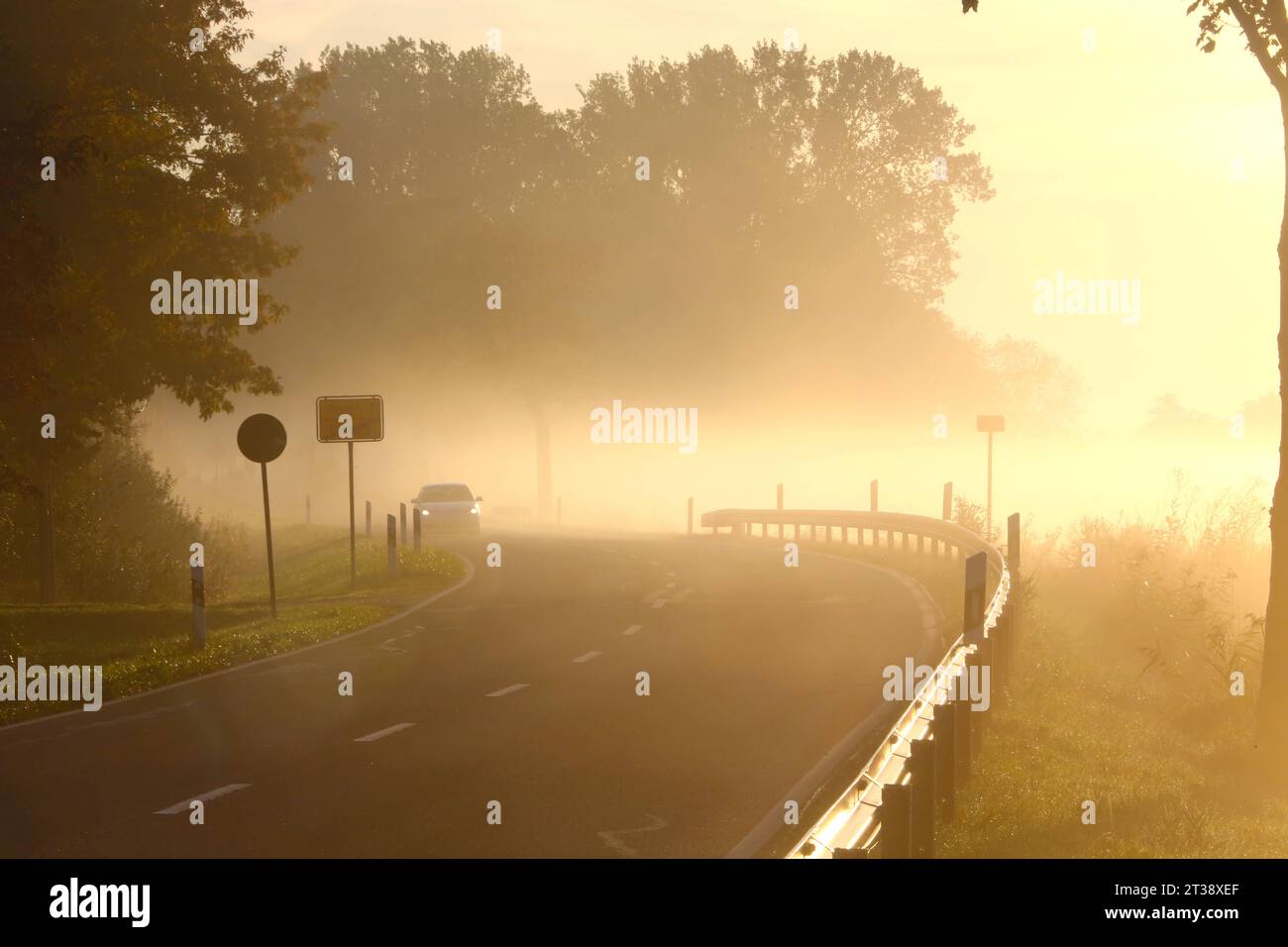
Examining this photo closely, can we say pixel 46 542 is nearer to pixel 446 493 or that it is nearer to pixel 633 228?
pixel 446 493

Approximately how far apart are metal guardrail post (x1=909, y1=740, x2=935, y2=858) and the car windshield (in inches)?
1532

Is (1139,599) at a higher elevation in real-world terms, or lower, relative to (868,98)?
lower

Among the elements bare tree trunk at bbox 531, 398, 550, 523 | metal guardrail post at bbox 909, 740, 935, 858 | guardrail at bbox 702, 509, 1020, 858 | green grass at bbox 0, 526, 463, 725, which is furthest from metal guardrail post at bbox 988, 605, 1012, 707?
bare tree trunk at bbox 531, 398, 550, 523

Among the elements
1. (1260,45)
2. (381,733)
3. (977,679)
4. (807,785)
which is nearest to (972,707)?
(977,679)

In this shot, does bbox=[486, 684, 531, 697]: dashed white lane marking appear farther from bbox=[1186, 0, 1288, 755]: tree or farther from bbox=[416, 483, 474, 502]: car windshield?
bbox=[416, 483, 474, 502]: car windshield

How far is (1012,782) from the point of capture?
10734 millimetres

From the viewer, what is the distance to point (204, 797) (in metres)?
9.95

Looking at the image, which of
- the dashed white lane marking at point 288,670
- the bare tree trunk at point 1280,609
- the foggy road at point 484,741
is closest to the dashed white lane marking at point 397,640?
the foggy road at point 484,741

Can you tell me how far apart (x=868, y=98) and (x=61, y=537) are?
152ft

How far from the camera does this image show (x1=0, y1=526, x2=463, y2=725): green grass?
17297 mm

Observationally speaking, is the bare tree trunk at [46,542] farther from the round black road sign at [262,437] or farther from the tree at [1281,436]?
the tree at [1281,436]

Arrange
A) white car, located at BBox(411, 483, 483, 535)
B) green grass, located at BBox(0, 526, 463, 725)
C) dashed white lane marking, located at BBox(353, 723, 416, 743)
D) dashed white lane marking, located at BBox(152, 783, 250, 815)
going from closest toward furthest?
1. dashed white lane marking, located at BBox(152, 783, 250, 815)
2. dashed white lane marking, located at BBox(353, 723, 416, 743)
3. green grass, located at BBox(0, 526, 463, 725)
4. white car, located at BBox(411, 483, 483, 535)

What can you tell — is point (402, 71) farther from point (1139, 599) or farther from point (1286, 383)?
point (1286, 383)
